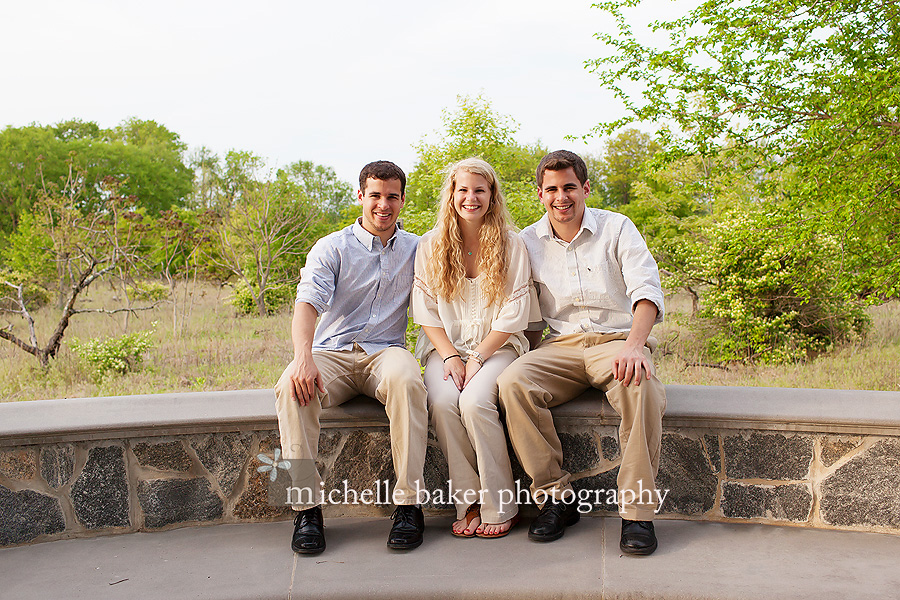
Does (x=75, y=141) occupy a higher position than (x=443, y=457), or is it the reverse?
(x=75, y=141)

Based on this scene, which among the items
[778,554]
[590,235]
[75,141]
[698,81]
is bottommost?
[778,554]

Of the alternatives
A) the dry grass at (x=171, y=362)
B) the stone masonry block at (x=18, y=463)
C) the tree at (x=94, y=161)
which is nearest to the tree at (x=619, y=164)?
the dry grass at (x=171, y=362)

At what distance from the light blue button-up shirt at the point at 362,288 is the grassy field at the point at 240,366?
8.09ft

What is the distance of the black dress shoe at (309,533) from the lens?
2.49 m

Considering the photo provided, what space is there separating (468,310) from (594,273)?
1.70 feet

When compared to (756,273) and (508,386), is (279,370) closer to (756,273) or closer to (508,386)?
(508,386)

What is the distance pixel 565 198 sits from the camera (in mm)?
2842

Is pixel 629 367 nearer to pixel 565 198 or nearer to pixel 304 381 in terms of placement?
pixel 565 198

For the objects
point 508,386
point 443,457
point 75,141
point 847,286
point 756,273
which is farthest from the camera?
point 75,141

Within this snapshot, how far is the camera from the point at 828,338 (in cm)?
637

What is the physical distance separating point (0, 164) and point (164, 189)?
669 centimetres

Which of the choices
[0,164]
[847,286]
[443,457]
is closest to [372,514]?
[443,457]

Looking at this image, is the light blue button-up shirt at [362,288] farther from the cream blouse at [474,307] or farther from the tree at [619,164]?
the tree at [619,164]

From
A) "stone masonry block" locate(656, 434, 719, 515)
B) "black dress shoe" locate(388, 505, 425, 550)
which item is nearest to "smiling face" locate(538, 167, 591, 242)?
"stone masonry block" locate(656, 434, 719, 515)
